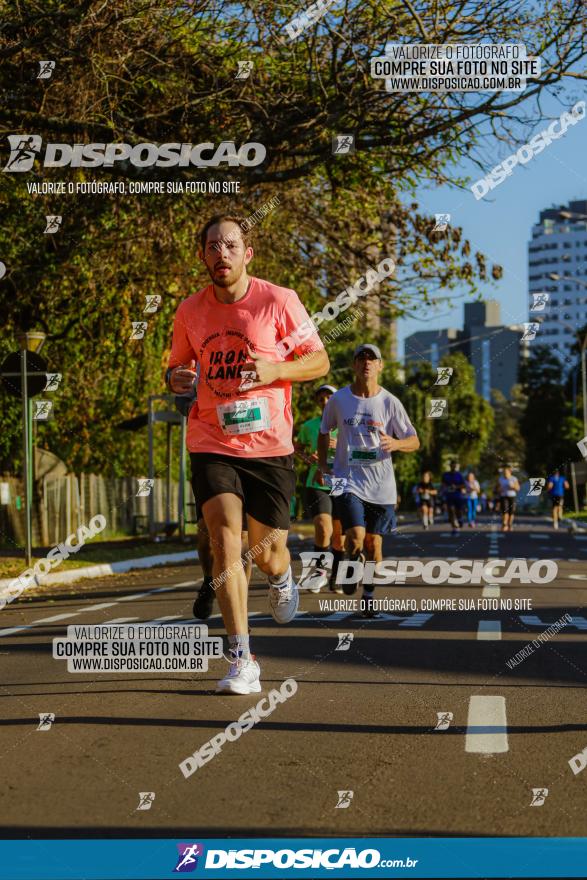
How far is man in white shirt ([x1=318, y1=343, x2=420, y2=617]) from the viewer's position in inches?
450

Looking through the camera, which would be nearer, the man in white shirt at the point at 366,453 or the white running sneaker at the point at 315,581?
the man in white shirt at the point at 366,453

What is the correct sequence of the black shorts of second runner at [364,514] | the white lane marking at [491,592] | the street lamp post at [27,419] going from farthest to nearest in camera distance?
the street lamp post at [27,419]
the white lane marking at [491,592]
the black shorts of second runner at [364,514]

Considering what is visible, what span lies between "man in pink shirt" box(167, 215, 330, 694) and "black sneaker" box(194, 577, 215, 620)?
275 centimetres

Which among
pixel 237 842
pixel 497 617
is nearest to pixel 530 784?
pixel 237 842

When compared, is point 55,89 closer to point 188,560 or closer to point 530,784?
point 188,560

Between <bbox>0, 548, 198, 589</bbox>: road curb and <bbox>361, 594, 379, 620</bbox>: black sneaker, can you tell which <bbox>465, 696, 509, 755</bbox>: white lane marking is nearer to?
<bbox>361, 594, 379, 620</bbox>: black sneaker

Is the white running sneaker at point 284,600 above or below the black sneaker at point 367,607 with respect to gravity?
above

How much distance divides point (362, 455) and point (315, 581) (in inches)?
122

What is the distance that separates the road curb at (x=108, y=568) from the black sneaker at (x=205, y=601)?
612 cm

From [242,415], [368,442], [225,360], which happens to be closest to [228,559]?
[242,415]

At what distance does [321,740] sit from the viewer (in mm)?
5750

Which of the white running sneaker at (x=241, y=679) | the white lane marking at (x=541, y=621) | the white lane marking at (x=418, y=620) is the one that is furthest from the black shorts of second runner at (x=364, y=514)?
the white running sneaker at (x=241, y=679)

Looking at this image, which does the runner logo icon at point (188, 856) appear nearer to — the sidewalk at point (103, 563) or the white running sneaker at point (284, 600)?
the white running sneaker at point (284, 600)

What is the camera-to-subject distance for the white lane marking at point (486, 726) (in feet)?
18.4
